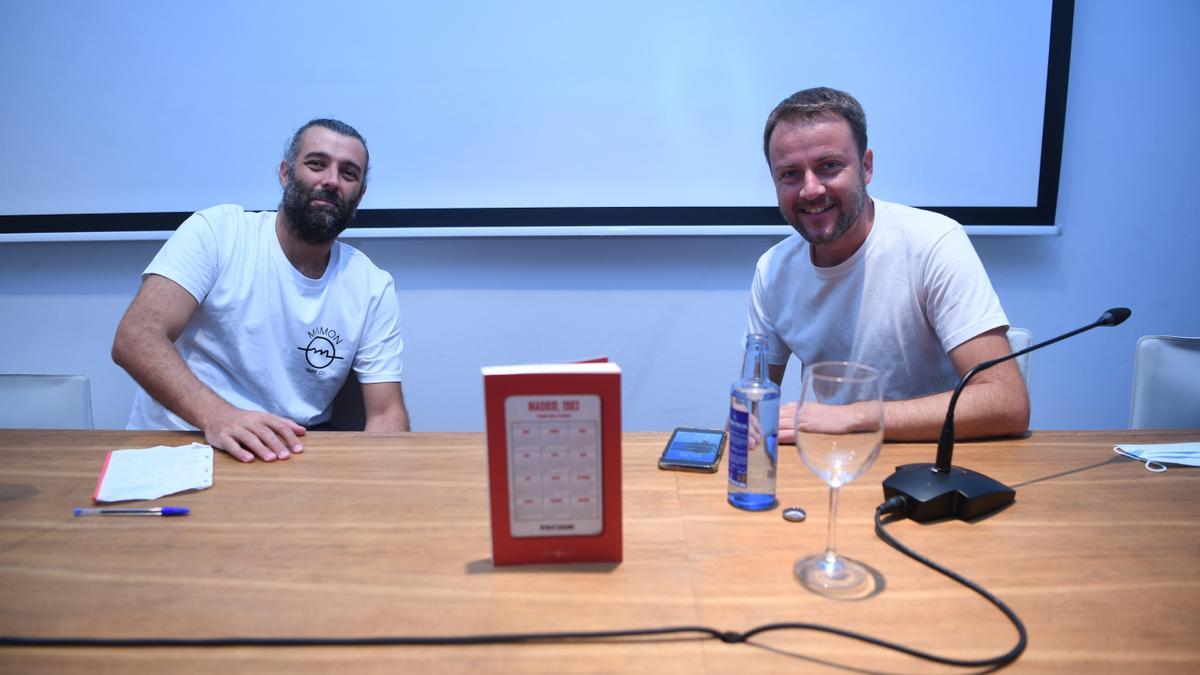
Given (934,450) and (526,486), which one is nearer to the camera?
(526,486)

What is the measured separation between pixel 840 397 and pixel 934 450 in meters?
0.58

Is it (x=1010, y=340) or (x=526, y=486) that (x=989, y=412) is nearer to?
(x=1010, y=340)

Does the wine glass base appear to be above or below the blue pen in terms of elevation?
below

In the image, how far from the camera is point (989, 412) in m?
1.30

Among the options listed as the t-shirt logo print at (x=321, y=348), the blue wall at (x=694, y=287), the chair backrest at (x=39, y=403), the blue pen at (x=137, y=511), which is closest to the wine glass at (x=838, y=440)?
the blue pen at (x=137, y=511)

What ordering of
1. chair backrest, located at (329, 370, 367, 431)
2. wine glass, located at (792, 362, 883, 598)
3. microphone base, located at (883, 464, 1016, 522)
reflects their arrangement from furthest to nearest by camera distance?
chair backrest, located at (329, 370, 367, 431) → microphone base, located at (883, 464, 1016, 522) → wine glass, located at (792, 362, 883, 598)

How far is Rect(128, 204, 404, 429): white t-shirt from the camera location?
1.82 m

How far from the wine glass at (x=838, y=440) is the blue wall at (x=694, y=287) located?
1.69m

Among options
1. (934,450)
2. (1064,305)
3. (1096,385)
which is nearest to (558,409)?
(934,450)

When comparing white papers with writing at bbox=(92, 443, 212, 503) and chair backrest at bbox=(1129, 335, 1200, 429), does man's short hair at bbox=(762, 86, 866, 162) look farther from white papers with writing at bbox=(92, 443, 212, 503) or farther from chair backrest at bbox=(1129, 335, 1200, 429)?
white papers with writing at bbox=(92, 443, 212, 503)

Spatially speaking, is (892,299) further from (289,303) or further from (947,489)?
(289,303)

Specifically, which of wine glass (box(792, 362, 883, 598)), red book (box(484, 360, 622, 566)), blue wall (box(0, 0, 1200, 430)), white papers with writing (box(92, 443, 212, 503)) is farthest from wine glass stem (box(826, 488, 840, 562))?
blue wall (box(0, 0, 1200, 430))

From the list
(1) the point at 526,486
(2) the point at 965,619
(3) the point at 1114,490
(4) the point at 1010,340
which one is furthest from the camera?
(4) the point at 1010,340

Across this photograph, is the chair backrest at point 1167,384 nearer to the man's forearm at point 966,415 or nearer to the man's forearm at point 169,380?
the man's forearm at point 966,415
